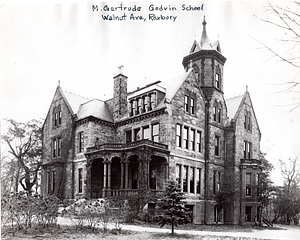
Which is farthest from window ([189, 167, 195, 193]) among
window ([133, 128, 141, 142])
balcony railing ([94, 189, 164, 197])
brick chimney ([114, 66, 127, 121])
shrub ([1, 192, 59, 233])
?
shrub ([1, 192, 59, 233])

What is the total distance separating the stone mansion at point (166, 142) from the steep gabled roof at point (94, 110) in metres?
0.08

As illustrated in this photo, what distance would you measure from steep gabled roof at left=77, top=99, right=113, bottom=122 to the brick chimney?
2.91ft

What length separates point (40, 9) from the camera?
13.1 meters

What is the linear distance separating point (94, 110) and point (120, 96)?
7.33 ft

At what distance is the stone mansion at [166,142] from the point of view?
22047 millimetres

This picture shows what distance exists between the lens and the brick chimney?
26.0m

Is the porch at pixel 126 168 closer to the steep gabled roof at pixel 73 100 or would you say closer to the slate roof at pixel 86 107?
the slate roof at pixel 86 107

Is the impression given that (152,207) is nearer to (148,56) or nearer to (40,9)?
(148,56)

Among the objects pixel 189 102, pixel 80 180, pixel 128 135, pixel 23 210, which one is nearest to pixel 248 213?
pixel 189 102

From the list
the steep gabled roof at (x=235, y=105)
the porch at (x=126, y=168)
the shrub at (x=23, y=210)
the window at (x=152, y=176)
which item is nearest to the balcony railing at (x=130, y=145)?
the porch at (x=126, y=168)

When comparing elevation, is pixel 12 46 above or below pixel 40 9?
below

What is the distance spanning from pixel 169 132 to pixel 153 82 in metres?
5.10

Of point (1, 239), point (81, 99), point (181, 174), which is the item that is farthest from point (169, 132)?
point (1, 239)

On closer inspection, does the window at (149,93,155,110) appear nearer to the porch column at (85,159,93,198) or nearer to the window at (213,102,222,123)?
the window at (213,102,222,123)
